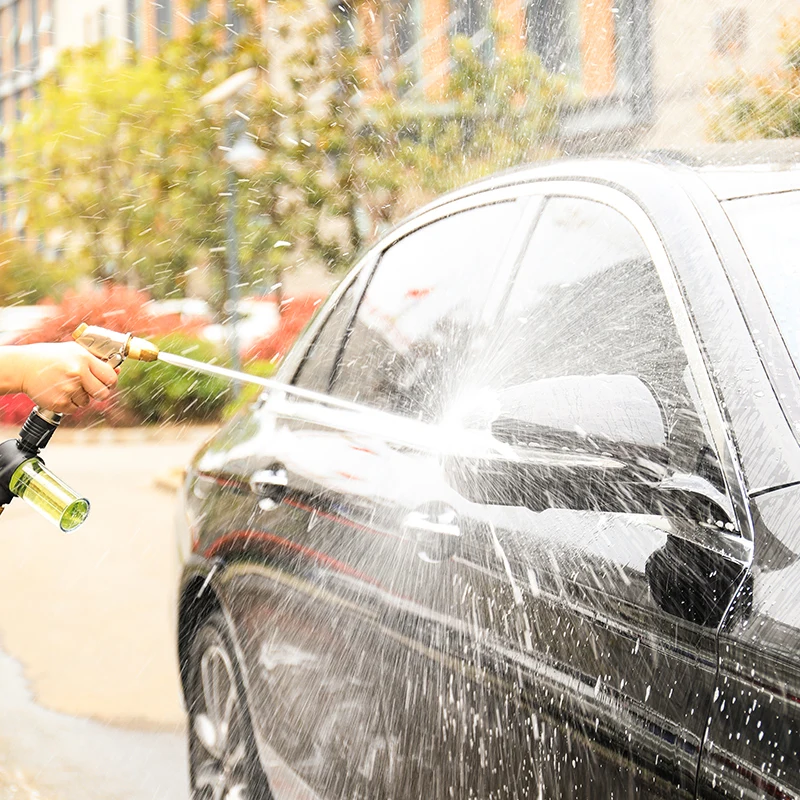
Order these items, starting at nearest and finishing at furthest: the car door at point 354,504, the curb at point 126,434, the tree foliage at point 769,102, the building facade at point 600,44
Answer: the car door at point 354,504 < the tree foliage at point 769,102 < the building facade at point 600,44 < the curb at point 126,434

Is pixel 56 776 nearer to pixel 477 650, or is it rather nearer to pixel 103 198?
pixel 477 650

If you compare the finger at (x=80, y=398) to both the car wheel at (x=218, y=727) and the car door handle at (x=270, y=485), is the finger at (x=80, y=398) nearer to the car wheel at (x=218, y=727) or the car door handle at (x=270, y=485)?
the car door handle at (x=270, y=485)

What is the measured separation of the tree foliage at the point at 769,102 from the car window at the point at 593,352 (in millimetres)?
6207

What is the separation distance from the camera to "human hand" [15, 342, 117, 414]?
73.9 inches

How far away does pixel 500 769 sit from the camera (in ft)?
5.86

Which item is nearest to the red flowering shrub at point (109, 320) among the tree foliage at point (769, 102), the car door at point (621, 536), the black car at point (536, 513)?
the tree foliage at point (769, 102)

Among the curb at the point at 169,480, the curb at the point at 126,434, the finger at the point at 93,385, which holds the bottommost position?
the curb at the point at 126,434

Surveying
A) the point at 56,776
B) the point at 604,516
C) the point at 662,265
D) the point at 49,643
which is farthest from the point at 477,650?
the point at 49,643

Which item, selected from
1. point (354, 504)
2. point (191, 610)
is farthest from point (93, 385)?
point (191, 610)

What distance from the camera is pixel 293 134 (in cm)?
1756

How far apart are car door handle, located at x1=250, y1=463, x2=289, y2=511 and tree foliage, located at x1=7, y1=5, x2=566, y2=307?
912 cm

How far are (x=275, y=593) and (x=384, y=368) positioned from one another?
0.55 metres

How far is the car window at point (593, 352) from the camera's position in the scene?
5.58 feet

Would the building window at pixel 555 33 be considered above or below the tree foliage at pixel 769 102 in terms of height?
above
